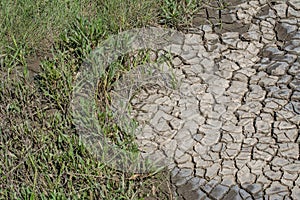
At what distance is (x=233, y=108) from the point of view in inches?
149

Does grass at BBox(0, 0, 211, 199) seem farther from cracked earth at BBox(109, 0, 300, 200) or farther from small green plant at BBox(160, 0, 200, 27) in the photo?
cracked earth at BBox(109, 0, 300, 200)

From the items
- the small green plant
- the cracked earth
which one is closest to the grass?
the small green plant

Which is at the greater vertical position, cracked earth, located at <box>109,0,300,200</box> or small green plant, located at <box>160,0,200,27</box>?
small green plant, located at <box>160,0,200,27</box>

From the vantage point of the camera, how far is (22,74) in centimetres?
404

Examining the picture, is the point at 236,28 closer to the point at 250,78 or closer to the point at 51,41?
the point at 250,78

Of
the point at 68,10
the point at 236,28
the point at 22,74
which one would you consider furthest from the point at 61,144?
the point at 236,28

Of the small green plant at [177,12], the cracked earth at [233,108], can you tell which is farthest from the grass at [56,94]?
the cracked earth at [233,108]

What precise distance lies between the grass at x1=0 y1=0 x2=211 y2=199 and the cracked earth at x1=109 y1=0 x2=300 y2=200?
0.16 meters

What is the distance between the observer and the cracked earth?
344 centimetres

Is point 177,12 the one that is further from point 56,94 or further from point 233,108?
point 56,94

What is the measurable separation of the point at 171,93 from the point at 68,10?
0.80 metres

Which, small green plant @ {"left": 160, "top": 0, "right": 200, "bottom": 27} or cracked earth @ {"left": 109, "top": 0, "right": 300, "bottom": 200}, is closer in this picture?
cracked earth @ {"left": 109, "top": 0, "right": 300, "bottom": 200}

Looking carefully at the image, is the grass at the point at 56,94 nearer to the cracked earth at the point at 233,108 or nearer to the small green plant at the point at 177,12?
the small green plant at the point at 177,12

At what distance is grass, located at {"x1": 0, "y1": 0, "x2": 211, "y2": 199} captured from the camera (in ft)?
11.2
